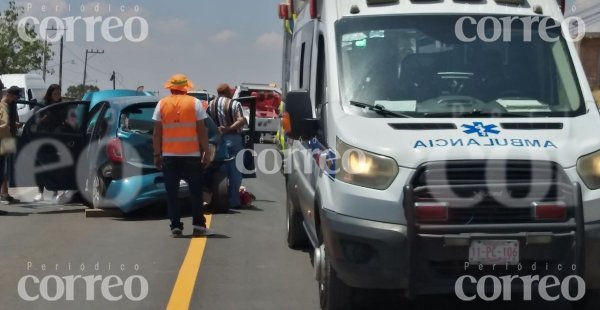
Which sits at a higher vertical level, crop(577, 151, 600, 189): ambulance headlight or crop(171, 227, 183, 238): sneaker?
crop(577, 151, 600, 189): ambulance headlight

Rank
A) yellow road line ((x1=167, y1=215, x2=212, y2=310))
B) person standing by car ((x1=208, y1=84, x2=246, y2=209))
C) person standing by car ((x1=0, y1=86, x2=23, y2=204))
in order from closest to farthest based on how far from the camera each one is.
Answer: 1. yellow road line ((x1=167, y1=215, x2=212, y2=310))
2. person standing by car ((x1=208, y1=84, x2=246, y2=209))
3. person standing by car ((x1=0, y1=86, x2=23, y2=204))

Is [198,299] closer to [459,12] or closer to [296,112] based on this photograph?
[296,112]

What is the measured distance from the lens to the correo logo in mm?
6793

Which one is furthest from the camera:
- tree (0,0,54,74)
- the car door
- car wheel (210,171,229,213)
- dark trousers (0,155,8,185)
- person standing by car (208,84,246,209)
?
tree (0,0,54,74)

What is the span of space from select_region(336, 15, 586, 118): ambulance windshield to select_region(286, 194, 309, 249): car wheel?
2741 mm

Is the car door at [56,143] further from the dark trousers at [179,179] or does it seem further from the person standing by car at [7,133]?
the dark trousers at [179,179]

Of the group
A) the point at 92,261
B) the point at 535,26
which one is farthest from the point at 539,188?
the point at 92,261

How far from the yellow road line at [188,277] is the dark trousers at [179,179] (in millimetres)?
336

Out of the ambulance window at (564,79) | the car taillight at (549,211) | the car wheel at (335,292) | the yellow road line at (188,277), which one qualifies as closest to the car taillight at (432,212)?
the car taillight at (549,211)

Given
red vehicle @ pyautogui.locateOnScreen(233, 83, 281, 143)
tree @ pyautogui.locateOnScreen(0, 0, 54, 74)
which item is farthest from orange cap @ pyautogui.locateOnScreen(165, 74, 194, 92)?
tree @ pyautogui.locateOnScreen(0, 0, 54, 74)

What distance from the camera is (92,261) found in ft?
31.0

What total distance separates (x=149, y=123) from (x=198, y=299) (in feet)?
16.9

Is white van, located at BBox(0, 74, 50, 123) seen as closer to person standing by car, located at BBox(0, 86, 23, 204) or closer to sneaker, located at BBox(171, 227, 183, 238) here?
person standing by car, located at BBox(0, 86, 23, 204)

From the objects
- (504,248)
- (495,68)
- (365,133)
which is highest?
(495,68)
